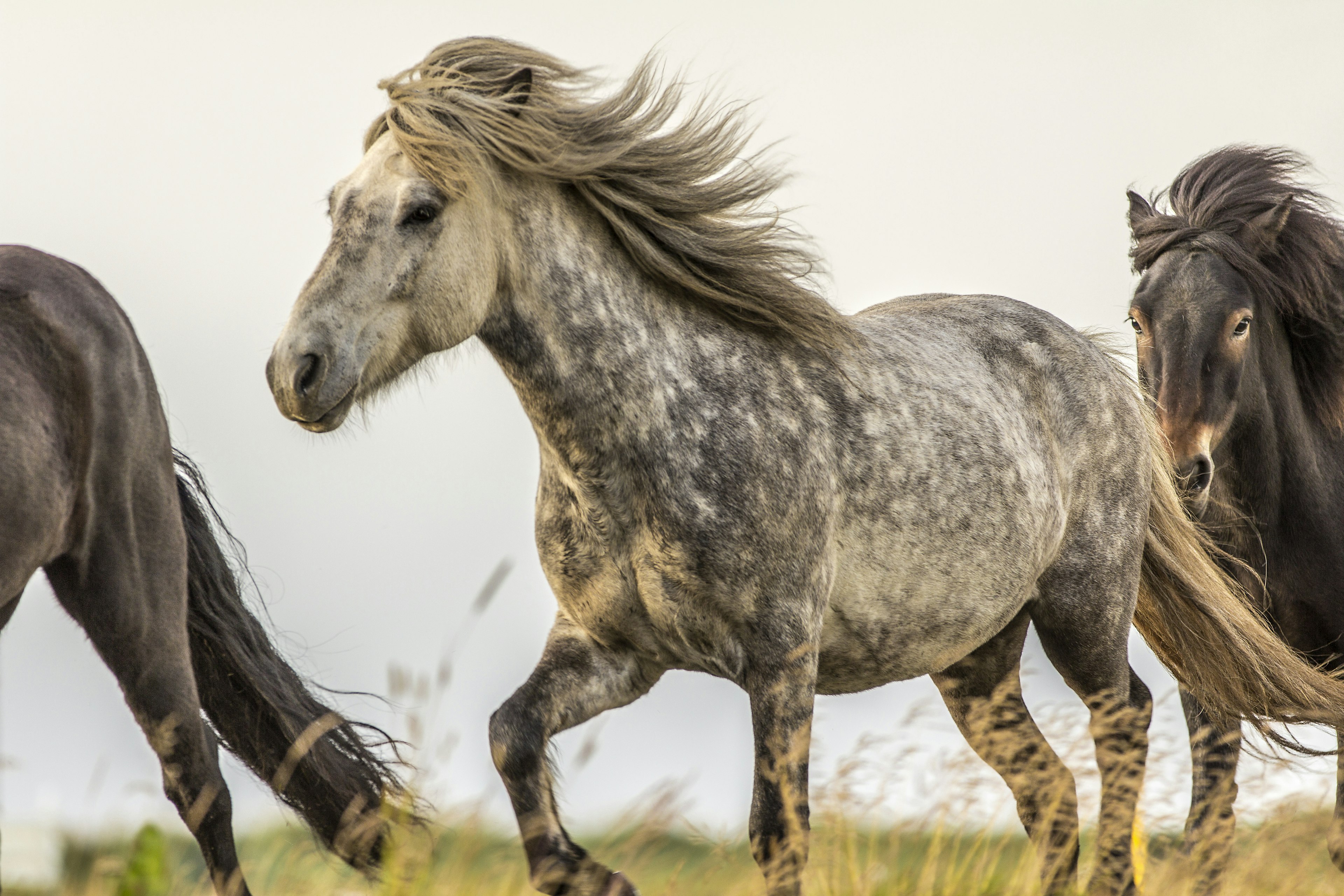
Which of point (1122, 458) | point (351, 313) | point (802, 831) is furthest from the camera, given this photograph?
point (1122, 458)

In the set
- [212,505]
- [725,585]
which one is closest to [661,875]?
[725,585]

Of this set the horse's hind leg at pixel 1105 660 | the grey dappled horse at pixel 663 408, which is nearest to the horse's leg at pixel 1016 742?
the horse's hind leg at pixel 1105 660

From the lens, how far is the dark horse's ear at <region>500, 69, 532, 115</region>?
412 cm

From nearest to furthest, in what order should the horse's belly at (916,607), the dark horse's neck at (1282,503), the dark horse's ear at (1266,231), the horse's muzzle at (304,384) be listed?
the horse's muzzle at (304,384), the horse's belly at (916,607), the dark horse's neck at (1282,503), the dark horse's ear at (1266,231)

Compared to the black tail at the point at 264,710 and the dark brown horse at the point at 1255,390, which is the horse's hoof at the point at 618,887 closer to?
→ the black tail at the point at 264,710

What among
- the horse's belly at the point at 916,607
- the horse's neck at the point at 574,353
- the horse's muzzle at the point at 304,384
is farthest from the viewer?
the horse's belly at the point at 916,607

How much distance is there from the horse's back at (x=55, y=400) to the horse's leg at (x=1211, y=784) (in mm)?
4161

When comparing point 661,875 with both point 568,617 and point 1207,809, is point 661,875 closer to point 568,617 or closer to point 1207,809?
point 568,617

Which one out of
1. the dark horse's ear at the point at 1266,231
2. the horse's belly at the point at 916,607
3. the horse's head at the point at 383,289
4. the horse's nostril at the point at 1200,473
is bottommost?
the horse's belly at the point at 916,607

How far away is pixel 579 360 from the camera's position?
4.07m

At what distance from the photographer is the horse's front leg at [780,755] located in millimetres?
3936

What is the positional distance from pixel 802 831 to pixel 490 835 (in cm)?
88

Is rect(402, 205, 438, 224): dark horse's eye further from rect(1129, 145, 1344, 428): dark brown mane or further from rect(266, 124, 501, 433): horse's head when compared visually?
rect(1129, 145, 1344, 428): dark brown mane

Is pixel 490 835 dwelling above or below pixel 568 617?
below
